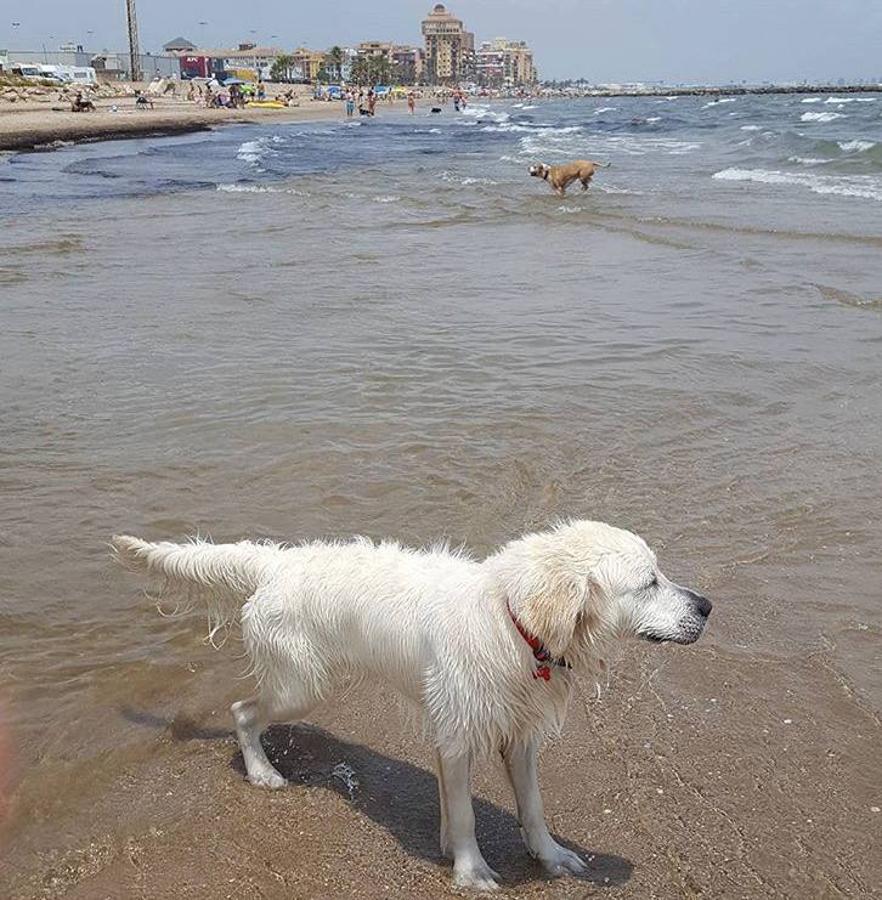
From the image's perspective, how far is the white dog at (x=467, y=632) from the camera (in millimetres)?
3309

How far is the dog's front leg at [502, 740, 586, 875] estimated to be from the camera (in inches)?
141

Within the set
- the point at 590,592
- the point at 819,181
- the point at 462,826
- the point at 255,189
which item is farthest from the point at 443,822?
the point at 819,181

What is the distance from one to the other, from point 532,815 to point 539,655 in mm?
716

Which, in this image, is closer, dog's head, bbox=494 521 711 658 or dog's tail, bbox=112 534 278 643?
dog's head, bbox=494 521 711 658

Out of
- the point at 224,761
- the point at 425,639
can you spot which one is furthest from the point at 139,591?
the point at 425,639

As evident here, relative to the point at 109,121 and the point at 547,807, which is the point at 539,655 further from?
the point at 109,121

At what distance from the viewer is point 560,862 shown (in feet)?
11.7

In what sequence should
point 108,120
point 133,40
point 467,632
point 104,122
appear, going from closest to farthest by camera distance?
1. point 467,632
2. point 104,122
3. point 108,120
4. point 133,40

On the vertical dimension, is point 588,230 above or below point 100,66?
below

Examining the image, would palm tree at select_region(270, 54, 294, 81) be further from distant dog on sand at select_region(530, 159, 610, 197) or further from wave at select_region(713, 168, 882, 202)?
distant dog on sand at select_region(530, 159, 610, 197)

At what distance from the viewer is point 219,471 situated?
6977 millimetres

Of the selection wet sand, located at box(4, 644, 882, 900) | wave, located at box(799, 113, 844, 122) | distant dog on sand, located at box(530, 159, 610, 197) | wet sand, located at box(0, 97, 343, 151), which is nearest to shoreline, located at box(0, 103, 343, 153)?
wet sand, located at box(0, 97, 343, 151)

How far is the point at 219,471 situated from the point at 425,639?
3822mm

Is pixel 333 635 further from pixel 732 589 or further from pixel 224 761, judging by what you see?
pixel 732 589
